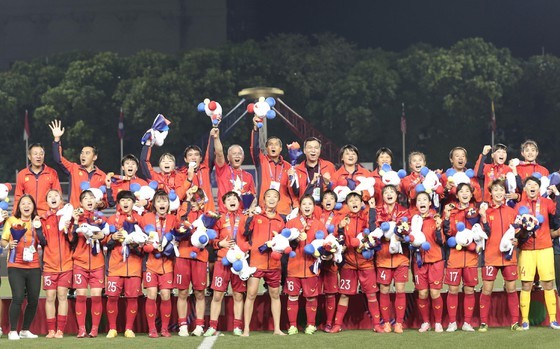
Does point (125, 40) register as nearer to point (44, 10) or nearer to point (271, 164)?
point (44, 10)

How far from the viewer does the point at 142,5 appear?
2625 inches

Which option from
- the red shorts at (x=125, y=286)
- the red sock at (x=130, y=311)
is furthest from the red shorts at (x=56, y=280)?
the red sock at (x=130, y=311)

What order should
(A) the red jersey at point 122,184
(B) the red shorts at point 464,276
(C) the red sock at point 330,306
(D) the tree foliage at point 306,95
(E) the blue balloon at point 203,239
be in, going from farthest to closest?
(D) the tree foliage at point 306,95
(A) the red jersey at point 122,184
(C) the red sock at point 330,306
(B) the red shorts at point 464,276
(E) the blue balloon at point 203,239

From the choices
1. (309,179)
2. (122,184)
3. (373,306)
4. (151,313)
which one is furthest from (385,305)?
(122,184)

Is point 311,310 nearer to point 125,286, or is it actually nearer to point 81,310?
point 125,286

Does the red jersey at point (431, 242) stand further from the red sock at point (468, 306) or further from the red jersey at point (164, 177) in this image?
the red jersey at point (164, 177)

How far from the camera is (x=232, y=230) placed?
Result: 11383 millimetres

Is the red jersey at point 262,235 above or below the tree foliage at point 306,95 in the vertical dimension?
below

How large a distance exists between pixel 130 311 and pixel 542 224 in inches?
184

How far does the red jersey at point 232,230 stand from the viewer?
11359 millimetres

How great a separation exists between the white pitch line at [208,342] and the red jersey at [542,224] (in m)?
3.57

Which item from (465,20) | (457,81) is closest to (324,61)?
(457,81)

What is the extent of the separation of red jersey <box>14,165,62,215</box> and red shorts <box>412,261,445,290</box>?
439 centimetres

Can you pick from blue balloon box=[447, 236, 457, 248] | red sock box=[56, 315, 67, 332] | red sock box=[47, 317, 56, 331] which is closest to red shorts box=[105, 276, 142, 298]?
red sock box=[56, 315, 67, 332]
